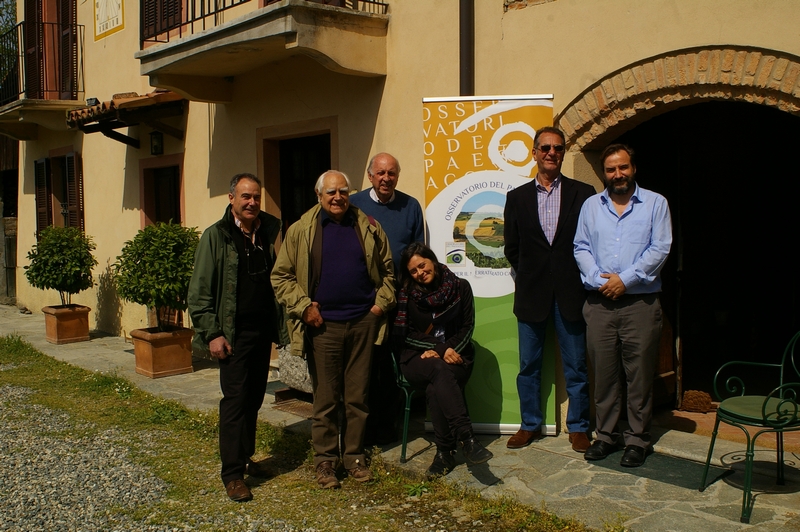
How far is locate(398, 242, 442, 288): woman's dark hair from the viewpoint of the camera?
4848 millimetres

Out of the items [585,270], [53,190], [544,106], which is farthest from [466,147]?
[53,190]

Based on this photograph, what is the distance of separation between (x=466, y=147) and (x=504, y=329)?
128 cm

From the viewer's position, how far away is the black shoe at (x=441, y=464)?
15.3ft

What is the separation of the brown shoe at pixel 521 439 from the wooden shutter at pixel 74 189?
8.76 metres

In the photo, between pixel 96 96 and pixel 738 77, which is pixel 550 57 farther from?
pixel 96 96

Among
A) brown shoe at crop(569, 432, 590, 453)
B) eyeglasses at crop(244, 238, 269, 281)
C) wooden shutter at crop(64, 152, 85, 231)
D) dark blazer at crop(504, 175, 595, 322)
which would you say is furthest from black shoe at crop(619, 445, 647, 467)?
wooden shutter at crop(64, 152, 85, 231)

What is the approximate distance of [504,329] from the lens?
5.31 meters

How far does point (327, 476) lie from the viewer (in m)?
4.64

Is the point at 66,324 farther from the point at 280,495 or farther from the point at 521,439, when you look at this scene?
the point at 521,439

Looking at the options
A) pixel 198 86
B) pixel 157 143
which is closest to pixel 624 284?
pixel 198 86

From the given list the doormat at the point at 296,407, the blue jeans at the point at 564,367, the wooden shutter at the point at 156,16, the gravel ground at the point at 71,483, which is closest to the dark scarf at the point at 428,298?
the blue jeans at the point at 564,367

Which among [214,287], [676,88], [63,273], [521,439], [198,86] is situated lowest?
[521,439]

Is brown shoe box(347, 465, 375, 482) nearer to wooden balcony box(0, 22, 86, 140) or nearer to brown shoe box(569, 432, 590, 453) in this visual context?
brown shoe box(569, 432, 590, 453)

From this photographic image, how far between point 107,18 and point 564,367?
8.80 m
